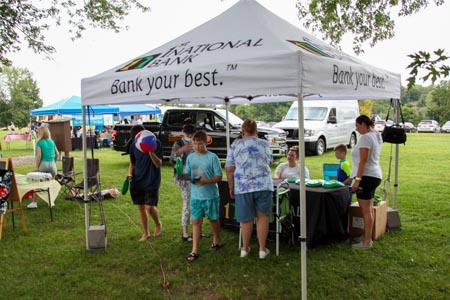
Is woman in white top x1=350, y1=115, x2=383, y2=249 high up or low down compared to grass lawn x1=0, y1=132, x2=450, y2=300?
up

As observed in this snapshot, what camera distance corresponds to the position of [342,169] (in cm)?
568

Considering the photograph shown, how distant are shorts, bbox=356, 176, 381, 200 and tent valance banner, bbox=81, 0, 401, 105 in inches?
36.9

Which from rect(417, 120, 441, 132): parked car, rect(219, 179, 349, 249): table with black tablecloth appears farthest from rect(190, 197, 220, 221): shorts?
rect(417, 120, 441, 132): parked car

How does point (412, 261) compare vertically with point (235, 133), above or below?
below

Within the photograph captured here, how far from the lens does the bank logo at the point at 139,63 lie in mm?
4230

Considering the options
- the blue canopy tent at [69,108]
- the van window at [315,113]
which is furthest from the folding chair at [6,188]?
the van window at [315,113]

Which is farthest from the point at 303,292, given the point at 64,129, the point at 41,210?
the point at 64,129

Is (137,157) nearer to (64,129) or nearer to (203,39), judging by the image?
(203,39)

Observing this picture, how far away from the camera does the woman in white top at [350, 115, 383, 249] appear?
→ 4.39m

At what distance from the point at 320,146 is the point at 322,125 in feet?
2.64

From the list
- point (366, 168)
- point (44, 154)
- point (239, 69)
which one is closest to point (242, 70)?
point (239, 69)

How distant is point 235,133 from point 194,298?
25.8 feet

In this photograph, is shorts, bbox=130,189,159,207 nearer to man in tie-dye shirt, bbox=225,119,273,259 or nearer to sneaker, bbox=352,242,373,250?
→ man in tie-dye shirt, bbox=225,119,273,259

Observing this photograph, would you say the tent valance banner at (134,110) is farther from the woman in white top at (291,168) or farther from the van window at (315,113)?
the woman in white top at (291,168)
